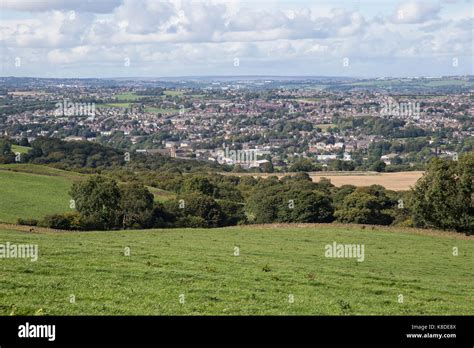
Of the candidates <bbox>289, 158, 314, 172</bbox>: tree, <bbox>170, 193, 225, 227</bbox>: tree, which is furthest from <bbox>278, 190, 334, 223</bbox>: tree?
<bbox>289, 158, 314, 172</bbox>: tree

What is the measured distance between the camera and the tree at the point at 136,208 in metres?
60.8

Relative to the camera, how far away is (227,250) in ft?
105

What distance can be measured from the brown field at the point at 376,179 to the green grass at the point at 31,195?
45604 millimetres

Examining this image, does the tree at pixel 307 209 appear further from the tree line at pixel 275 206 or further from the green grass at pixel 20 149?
the green grass at pixel 20 149

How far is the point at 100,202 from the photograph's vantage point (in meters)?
56.6

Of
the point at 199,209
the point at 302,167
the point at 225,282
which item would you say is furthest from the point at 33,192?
the point at 302,167

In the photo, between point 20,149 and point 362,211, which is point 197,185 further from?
point 20,149

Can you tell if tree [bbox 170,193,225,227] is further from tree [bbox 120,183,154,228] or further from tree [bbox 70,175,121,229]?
tree [bbox 70,175,121,229]

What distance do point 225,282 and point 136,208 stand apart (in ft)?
142

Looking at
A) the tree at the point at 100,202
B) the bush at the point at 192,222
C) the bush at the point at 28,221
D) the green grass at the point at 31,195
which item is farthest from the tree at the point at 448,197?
the green grass at the point at 31,195

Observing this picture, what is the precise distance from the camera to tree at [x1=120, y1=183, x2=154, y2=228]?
60.8m

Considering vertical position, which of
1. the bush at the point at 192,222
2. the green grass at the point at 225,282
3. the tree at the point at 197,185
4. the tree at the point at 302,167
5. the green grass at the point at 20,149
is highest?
the green grass at the point at 225,282
